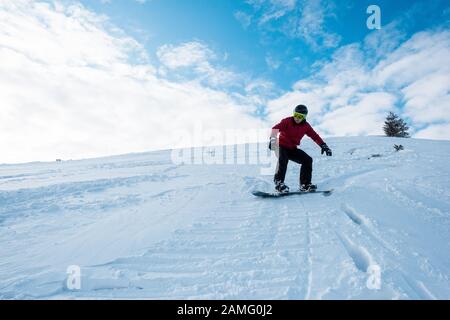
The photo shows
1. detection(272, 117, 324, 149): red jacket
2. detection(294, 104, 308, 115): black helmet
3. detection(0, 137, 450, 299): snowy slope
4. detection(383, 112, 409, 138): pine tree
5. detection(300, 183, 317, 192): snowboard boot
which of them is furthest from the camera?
detection(383, 112, 409, 138): pine tree

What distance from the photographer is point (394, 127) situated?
31.2 meters

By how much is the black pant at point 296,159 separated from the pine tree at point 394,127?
1090 inches

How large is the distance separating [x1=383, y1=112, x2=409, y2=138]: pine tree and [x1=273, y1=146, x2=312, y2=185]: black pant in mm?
27687

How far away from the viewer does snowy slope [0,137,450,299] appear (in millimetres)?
2910

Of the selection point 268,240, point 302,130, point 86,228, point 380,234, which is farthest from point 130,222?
point 302,130

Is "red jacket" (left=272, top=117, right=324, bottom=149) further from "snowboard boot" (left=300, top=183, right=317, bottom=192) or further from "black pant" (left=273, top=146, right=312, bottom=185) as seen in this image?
"snowboard boot" (left=300, top=183, right=317, bottom=192)

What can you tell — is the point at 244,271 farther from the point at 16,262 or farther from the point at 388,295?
the point at 16,262

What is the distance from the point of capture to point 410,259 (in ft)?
11.0

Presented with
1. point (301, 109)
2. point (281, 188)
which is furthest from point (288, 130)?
point (281, 188)

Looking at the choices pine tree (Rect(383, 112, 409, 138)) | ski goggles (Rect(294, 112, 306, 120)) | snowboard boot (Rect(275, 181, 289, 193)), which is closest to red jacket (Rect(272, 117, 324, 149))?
ski goggles (Rect(294, 112, 306, 120))

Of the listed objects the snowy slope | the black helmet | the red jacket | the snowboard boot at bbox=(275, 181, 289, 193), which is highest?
the black helmet

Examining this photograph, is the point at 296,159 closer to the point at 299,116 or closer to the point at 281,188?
the point at 281,188

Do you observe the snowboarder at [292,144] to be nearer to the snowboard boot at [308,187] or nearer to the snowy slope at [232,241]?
the snowboard boot at [308,187]

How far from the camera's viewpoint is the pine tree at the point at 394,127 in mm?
30692
